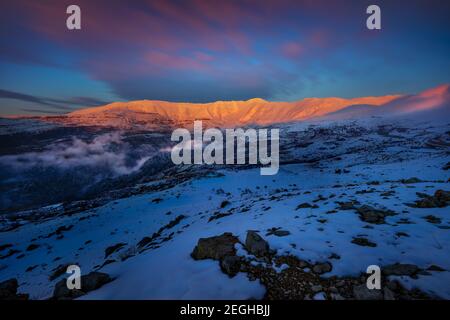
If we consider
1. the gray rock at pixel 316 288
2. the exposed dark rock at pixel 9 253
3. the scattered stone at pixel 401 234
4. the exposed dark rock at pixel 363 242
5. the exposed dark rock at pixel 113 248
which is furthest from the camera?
the exposed dark rock at pixel 9 253

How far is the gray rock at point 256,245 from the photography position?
749 centimetres

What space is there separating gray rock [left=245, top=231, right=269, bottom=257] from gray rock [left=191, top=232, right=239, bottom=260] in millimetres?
597

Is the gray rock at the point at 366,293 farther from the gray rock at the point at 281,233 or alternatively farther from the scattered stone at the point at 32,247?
the scattered stone at the point at 32,247

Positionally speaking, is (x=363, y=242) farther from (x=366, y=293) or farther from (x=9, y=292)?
(x=9, y=292)

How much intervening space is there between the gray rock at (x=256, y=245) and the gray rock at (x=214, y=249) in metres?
0.60

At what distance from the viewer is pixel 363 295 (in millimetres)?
5145

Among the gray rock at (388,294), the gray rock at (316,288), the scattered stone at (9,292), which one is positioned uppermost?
the gray rock at (388,294)

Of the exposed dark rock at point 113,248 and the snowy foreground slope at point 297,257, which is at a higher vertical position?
the snowy foreground slope at point 297,257

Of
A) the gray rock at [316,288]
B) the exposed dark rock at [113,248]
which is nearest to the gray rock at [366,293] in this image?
the gray rock at [316,288]

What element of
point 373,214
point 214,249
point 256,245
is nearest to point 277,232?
point 256,245

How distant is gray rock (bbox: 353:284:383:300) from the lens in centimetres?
505

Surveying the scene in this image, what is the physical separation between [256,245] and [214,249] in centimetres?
156
